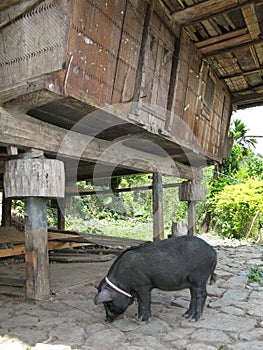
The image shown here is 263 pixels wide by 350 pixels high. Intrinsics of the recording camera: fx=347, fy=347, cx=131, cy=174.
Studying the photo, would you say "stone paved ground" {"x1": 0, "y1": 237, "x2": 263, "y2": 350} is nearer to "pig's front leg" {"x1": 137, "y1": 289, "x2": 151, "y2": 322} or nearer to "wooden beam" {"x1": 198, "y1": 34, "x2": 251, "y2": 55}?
"pig's front leg" {"x1": 137, "y1": 289, "x2": 151, "y2": 322}

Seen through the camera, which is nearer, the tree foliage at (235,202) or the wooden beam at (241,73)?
the wooden beam at (241,73)

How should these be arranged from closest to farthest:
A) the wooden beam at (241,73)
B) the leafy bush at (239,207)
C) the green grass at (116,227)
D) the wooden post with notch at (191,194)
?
the wooden beam at (241,73) < the wooden post with notch at (191,194) < the leafy bush at (239,207) < the green grass at (116,227)

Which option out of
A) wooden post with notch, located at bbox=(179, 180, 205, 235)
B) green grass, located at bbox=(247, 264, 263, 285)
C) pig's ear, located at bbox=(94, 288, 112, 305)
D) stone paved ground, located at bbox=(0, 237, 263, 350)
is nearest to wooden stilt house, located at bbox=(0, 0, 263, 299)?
stone paved ground, located at bbox=(0, 237, 263, 350)

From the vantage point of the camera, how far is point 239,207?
1410cm

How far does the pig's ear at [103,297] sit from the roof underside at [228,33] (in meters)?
4.12

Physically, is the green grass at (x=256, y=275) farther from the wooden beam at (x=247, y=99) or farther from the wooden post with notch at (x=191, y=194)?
the wooden beam at (x=247, y=99)

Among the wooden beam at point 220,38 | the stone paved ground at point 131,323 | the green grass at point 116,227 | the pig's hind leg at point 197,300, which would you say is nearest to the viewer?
the stone paved ground at point 131,323

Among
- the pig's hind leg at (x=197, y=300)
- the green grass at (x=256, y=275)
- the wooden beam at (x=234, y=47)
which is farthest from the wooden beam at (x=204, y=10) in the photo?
the green grass at (x=256, y=275)

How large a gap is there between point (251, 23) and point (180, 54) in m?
→ 1.20

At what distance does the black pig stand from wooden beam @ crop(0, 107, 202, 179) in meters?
1.86

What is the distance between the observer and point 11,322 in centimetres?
396

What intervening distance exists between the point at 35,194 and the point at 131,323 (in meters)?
1.95

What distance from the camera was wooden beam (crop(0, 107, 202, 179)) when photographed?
4.26 meters

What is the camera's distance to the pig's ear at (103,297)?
145 inches
